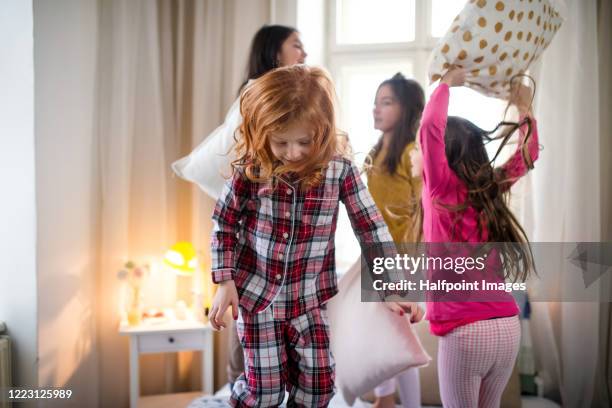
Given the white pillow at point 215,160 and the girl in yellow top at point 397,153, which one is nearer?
the white pillow at point 215,160

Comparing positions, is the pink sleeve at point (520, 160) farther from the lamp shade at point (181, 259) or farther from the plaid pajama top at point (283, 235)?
the lamp shade at point (181, 259)

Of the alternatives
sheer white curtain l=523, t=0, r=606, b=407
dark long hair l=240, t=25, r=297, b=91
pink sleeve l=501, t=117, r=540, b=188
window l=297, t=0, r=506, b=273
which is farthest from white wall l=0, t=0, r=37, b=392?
sheer white curtain l=523, t=0, r=606, b=407

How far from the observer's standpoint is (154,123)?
2340 mm

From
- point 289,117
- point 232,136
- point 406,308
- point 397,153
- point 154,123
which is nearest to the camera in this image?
point 289,117

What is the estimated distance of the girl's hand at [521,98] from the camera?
152 cm

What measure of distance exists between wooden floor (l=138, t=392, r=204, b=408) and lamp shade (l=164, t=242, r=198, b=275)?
0.57 metres

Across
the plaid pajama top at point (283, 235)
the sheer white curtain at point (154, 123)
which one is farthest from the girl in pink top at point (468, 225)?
the sheer white curtain at point (154, 123)

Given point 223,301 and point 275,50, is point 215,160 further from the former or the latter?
point 223,301

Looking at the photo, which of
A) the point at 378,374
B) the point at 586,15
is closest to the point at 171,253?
the point at 378,374

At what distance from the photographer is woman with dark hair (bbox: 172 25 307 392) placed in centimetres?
174

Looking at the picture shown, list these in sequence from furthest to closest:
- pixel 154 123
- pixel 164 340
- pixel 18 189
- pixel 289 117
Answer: pixel 154 123 < pixel 164 340 < pixel 18 189 < pixel 289 117

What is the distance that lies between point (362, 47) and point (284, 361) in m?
1.80

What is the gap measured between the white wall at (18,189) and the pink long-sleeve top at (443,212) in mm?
1304

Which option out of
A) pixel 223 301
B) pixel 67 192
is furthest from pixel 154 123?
pixel 223 301
